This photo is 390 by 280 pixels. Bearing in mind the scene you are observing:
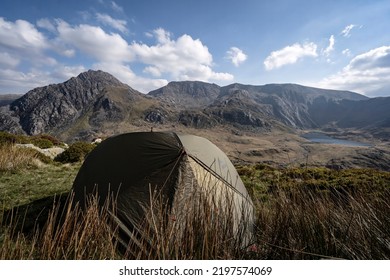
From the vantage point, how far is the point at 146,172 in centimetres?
586

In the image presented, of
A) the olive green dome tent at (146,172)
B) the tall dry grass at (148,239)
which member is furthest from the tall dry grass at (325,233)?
the olive green dome tent at (146,172)

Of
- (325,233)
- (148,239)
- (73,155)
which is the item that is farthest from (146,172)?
(73,155)

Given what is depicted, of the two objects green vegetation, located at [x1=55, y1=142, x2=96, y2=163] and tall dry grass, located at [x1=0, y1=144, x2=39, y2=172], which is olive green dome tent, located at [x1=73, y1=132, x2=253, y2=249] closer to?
tall dry grass, located at [x1=0, y1=144, x2=39, y2=172]

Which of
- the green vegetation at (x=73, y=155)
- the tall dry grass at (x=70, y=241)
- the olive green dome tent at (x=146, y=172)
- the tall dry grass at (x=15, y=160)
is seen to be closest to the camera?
the tall dry grass at (x=70, y=241)

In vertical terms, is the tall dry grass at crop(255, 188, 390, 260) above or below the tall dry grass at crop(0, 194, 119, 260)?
below

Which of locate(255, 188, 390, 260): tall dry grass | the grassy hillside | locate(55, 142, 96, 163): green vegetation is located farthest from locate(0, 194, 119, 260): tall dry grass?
locate(55, 142, 96, 163): green vegetation

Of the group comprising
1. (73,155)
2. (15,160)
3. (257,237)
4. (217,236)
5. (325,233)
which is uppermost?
(217,236)

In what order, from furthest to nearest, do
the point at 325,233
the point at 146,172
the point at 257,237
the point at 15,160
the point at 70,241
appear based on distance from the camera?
the point at 15,160, the point at 146,172, the point at 257,237, the point at 325,233, the point at 70,241

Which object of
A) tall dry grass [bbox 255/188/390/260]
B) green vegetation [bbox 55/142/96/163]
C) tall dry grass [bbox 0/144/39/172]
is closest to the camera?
tall dry grass [bbox 255/188/390/260]

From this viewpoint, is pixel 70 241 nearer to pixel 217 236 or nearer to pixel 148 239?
pixel 148 239

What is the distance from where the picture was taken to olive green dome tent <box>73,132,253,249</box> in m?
5.46

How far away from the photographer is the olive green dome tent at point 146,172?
5461 mm

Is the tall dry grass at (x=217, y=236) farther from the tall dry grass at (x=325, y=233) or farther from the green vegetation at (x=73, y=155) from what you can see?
the green vegetation at (x=73, y=155)
